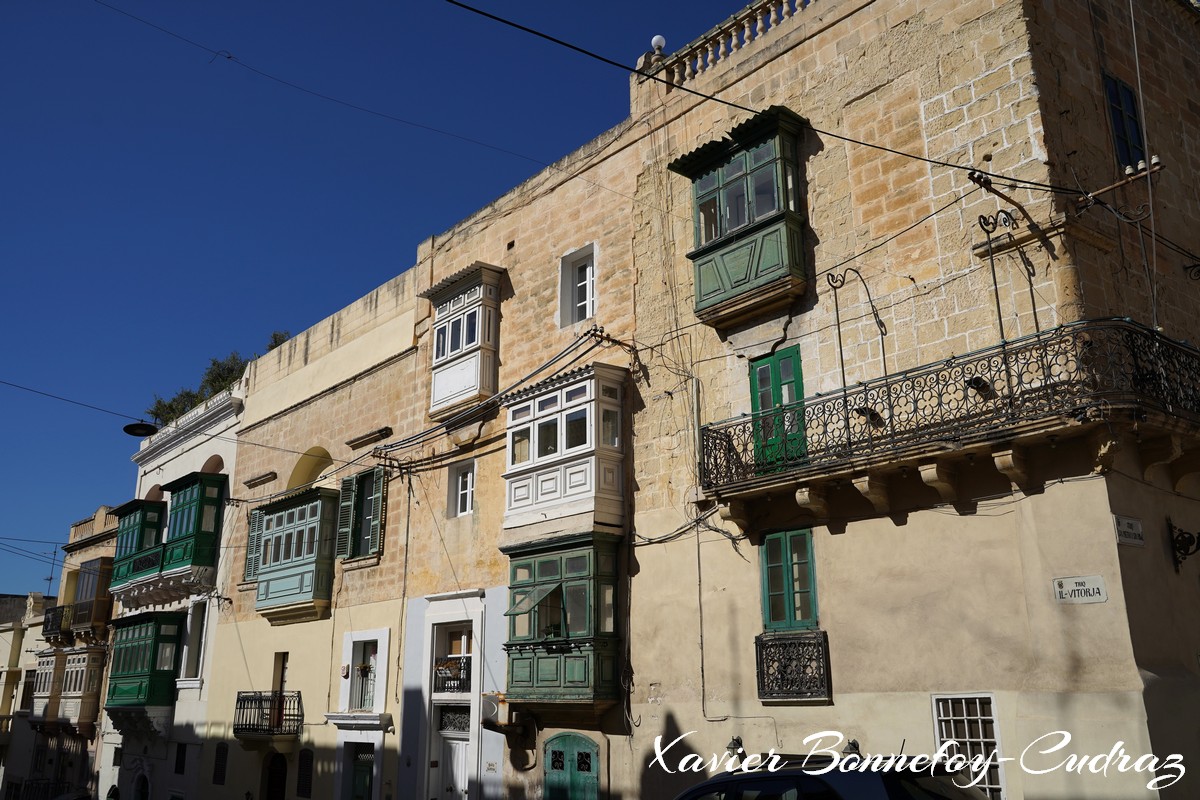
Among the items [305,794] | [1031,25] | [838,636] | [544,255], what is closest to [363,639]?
Result: [305,794]

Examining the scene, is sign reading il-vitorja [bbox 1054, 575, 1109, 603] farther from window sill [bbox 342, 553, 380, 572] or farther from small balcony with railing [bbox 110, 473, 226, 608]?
small balcony with railing [bbox 110, 473, 226, 608]

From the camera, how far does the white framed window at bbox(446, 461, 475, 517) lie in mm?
18547

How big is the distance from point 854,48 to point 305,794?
1702cm

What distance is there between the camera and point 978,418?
34.9 ft

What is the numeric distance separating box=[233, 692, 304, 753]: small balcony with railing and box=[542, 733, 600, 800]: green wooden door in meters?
7.96

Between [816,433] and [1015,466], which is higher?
[816,433]

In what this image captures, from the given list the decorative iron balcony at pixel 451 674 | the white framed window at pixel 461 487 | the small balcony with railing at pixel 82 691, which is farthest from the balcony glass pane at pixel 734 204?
the small balcony with railing at pixel 82 691

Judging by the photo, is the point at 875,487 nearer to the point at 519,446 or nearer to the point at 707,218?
the point at 707,218

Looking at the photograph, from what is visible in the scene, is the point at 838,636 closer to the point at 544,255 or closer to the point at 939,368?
the point at 939,368

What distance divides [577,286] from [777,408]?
5.99 meters

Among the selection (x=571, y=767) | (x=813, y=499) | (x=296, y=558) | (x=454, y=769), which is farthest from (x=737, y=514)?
(x=296, y=558)

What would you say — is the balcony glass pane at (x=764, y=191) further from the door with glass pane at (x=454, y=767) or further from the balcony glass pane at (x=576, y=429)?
the door with glass pane at (x=454, y=767)

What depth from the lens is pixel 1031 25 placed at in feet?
38.8

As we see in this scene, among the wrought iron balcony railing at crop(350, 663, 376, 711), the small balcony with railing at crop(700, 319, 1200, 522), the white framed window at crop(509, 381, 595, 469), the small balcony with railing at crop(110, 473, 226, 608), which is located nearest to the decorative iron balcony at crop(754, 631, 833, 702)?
the small balcony with railing at crop(700, 319, 1200, 522)
